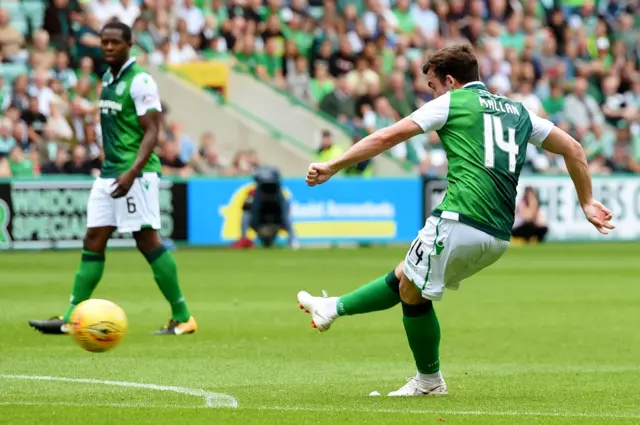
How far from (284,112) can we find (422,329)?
890 inches

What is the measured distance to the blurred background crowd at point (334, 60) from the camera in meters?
26.3

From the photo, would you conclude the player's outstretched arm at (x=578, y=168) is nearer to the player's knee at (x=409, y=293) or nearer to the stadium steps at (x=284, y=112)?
the player's knee at (x=409, y=293)

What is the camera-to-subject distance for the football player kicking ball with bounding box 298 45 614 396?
815 centimetres

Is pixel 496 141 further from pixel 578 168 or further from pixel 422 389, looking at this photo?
pixel 422 389

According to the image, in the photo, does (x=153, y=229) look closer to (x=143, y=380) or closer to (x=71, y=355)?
(x=71, y=355)

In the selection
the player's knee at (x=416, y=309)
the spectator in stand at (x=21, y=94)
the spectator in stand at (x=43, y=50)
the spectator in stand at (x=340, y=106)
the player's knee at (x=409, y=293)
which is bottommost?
the player's knee at (x=416, y=309)

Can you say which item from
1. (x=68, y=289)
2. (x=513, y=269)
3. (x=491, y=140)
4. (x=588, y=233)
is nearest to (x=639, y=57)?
(x=588, y=233)

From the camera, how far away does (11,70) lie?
2728cm

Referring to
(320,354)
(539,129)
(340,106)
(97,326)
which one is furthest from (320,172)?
(340,106)

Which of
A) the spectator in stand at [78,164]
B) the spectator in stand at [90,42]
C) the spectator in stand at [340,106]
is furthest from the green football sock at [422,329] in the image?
the spectator in stand at [340,106]

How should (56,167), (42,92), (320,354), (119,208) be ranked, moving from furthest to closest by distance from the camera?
(42,92) < (56,167) < (119,208) < (320,354)

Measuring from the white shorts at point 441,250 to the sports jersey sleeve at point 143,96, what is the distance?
4117mm

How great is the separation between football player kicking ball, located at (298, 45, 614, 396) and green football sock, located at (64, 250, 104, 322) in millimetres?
3871

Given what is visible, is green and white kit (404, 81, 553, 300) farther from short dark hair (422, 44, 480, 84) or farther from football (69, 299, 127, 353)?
football (69, 299, 127, 353)
